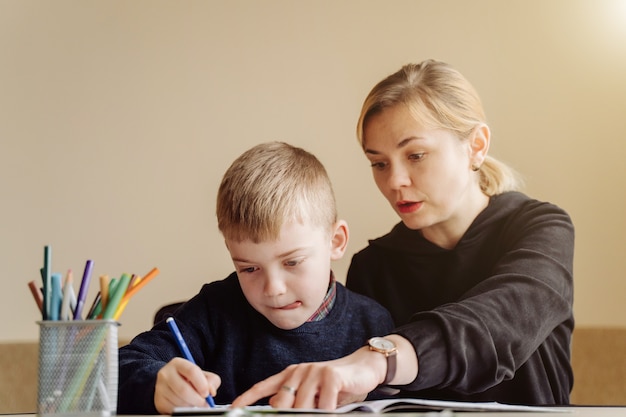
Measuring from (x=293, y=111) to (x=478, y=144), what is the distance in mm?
426

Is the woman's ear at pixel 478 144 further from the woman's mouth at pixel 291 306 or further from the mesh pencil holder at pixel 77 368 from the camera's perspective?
the mesh pencil holder at pixel 77 368

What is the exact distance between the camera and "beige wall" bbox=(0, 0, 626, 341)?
5.72ft

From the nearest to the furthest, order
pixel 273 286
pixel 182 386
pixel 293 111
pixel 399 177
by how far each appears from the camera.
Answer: pixel 182 386 < pixel 273 286 < pixel 399 177 < pixel 293 111

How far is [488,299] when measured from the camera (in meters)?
1.19

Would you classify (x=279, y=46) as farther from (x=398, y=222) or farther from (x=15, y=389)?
(x=15, y=389)

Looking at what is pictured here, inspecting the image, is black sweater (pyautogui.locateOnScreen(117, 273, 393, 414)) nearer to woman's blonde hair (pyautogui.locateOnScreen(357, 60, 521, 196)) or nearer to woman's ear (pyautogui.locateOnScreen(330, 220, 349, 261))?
woman's ear (pyautogui.locateOnScreen(330, 220, 349, 261))

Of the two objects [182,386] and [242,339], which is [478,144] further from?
[182,386]

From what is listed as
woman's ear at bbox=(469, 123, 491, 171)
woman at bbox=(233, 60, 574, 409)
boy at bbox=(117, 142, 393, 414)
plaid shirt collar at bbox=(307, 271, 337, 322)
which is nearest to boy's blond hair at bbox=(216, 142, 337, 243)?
boy at bbox=(117, 142, 393, 414)

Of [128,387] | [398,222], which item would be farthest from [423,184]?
[128,387]

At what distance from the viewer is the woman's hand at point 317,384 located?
0.90 meters

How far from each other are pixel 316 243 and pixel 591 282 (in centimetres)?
80

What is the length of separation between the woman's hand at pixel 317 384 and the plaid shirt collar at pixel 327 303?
354mm

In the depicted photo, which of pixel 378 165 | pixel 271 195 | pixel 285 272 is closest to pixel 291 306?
pixel 285 272

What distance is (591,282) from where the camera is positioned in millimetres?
1756
